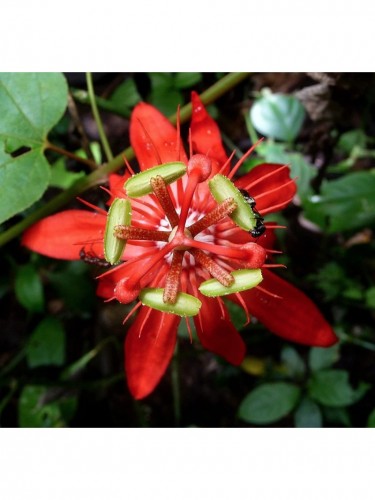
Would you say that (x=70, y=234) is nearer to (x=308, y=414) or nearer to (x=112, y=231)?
(x=112, y=231)

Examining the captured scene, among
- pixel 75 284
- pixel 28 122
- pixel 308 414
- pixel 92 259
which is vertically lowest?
pixel 308 414

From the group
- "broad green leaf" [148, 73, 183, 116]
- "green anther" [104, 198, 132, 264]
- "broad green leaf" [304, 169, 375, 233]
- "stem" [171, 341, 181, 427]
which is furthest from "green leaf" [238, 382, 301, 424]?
"green anther" [104, 198, 132, 264]

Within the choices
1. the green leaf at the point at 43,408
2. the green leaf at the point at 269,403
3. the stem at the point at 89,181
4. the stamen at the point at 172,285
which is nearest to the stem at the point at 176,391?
the green leaf at the point at 269,403

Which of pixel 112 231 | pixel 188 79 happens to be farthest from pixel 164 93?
pixel 112 231

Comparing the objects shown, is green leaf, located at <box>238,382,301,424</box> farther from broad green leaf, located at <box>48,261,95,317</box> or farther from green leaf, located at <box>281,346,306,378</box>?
broad green leaf, located at <box>48,261,95,317</box>

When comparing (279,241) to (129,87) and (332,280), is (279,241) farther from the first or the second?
(129,87)

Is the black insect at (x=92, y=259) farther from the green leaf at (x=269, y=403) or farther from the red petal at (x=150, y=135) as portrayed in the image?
the green leaf at (x=269, y=403)

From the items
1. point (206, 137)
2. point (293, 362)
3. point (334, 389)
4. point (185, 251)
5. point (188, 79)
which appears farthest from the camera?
point (293, 362)
